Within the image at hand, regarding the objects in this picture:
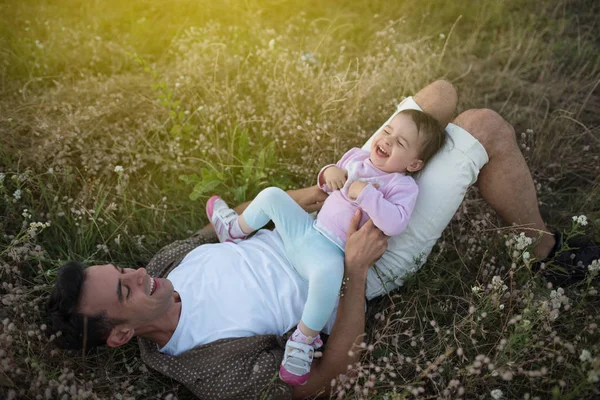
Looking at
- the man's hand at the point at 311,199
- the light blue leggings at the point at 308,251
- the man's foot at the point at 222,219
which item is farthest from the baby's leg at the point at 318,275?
the man's foot at the point at 222,219

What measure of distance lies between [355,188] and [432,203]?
53cm

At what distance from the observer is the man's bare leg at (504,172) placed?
3.15m

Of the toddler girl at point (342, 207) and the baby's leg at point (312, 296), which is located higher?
the toddler girl at point (342, 207)

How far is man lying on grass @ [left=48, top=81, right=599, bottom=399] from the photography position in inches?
102

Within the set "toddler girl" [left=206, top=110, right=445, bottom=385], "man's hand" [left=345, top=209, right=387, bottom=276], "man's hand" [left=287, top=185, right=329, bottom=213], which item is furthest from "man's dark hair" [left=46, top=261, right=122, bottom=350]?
"man's hand" [left=287, top=185, right=329, bottom=213]

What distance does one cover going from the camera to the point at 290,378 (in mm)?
2557

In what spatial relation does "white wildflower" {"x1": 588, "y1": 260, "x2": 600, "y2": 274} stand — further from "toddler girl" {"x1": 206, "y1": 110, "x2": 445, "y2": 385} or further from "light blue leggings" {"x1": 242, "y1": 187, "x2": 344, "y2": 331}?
"light blue leggings" {"x1": 242, "y1": 187, "x2": 344, "y2": 331}

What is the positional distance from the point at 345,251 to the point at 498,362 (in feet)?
3.45

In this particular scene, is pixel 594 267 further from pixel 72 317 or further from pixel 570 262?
pixel 72 317

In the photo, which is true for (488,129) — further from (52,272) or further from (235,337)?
(52,272)

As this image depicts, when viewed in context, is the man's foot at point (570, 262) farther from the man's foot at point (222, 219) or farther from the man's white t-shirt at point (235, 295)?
the man's foot at point (222, 219)

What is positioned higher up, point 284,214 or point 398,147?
point 398,147

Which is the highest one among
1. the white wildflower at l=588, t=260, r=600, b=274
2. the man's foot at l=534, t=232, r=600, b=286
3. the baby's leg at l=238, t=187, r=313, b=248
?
the baby's leg at l=238, t=187, r=313, b=248

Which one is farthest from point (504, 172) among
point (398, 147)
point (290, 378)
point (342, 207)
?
point (290, 378)
